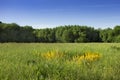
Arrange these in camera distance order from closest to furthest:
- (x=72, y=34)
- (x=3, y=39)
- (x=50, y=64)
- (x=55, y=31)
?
(x=50, y=64) → (x=3, y=39) → (x=72, y=34) → (x=55, y=31)

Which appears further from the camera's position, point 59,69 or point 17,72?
point 59,69

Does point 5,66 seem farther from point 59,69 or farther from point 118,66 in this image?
point 118,66

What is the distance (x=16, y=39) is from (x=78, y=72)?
1107 inches

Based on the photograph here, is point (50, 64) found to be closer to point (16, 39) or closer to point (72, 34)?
point (16, 39)

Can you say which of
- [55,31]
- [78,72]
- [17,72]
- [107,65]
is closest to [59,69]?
[78,72]

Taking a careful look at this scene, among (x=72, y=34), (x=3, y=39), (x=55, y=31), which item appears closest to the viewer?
(x=3, y=39)

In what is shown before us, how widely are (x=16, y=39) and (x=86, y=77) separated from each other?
2843 centimetres

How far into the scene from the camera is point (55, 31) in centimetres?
6806

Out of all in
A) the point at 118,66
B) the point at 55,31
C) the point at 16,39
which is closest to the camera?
the point at 118,66

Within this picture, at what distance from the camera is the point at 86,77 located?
21.7ft

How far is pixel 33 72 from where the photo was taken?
258 inches

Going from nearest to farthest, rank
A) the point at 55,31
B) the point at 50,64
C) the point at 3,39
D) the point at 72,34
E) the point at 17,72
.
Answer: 1. the point at 17,72
2. the point at 50,64
3. the point at 3,39
4. the point at 72,34
5. the point at 55,31

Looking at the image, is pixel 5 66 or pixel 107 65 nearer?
pixel 5 66

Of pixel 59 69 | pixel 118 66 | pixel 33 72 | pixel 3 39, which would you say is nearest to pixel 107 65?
pixel 118 66
